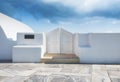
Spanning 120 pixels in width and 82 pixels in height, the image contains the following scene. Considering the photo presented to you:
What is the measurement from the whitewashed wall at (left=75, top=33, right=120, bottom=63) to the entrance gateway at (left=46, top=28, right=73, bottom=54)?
281 cm

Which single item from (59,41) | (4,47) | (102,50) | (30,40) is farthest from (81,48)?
(4,47)

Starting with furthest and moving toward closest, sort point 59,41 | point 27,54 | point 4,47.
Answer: point 59,41, point 4,47, point 27,54

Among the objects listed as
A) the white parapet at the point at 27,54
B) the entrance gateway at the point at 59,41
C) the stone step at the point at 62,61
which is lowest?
the stone step at the point at 62,61

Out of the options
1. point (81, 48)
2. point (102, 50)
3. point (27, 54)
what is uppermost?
point (81, 48)

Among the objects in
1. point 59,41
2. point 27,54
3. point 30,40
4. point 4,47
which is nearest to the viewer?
point 27,54

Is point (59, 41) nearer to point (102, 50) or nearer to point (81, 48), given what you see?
point (81, 48)

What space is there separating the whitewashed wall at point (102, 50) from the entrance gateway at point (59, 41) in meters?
2.81

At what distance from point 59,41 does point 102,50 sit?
13.3ft

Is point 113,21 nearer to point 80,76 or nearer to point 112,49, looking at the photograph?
point 112,49

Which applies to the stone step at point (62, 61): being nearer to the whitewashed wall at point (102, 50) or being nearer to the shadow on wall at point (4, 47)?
the whitewashed wall at point (102, 50)

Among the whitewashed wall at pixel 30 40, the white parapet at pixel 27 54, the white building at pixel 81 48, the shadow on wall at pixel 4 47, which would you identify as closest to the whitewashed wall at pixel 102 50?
the white building at pixel 81 48

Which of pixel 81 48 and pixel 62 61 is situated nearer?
pixel 81 48

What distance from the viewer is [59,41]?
12953mm

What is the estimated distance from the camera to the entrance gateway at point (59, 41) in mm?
12953
